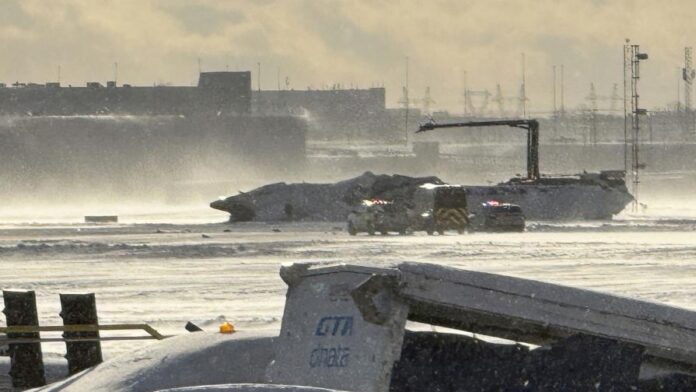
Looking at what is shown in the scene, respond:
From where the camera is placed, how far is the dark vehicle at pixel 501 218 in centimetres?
6606

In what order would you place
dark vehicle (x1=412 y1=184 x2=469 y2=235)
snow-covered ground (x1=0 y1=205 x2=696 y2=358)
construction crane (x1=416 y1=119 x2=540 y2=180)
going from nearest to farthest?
snow-covered ground (x1=0 y1=205 x2=696 y2=358), dark vehicle (x1=412 y1=184 x2=469 y2=235), construction crane (x1=416 y1=119 x2=540 y2=180)

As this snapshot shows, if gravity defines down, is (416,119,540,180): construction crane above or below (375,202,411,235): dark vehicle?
above

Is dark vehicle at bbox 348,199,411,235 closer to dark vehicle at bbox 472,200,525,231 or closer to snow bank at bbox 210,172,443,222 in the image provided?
dark vehicle at bbox 472,200,525,231

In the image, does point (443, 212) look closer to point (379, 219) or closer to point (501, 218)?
point (501, 218)

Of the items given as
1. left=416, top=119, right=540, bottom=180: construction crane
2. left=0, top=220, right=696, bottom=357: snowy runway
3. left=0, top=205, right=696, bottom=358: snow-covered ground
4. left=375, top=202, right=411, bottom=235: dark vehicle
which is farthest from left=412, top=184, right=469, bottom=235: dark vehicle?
left=416, top=119, right=540, bottom=180: construction crane

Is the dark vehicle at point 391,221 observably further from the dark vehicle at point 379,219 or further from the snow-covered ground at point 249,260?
the snow-covered ground at point 249,260

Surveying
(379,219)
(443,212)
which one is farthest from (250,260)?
(443,212)

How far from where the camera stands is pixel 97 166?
18812 centimetres

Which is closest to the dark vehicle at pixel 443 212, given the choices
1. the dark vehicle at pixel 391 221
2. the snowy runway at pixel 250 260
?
the dark vehicle at pixel 391 221

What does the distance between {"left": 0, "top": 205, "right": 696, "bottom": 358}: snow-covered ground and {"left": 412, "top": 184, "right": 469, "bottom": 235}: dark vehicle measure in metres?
1.57

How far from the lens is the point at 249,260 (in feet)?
147

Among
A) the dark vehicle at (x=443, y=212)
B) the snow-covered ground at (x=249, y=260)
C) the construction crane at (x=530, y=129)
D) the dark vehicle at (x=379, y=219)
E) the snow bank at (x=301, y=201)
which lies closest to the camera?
the snow-covered ground at (x=249, y=260)

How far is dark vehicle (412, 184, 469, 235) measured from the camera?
65938mm

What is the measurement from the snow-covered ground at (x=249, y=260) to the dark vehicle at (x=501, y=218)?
1487 millimetres
